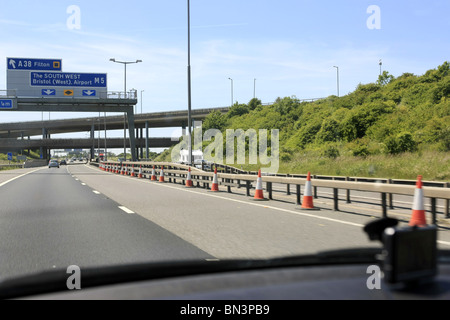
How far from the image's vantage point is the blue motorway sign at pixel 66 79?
145 feet

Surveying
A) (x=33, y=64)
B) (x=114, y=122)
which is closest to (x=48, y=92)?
(x=33, y=64)

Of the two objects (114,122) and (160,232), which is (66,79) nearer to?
(160,232)

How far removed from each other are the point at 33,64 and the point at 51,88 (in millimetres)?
2911

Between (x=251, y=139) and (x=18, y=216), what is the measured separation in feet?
202

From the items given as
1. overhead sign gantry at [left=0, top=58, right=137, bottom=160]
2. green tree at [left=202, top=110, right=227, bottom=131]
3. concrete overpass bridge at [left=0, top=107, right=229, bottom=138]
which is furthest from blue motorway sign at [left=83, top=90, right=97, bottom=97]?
concrete overpass bridge at [left=0, top=107, right=229, bottom=138]

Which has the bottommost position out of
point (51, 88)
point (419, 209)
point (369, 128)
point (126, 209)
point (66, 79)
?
point (126, 209)

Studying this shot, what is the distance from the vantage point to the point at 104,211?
1176cm

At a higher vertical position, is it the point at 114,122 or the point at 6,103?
the point at 114,122

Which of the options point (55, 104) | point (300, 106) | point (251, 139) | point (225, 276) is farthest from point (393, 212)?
point (300, 106)

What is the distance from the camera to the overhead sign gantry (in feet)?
144

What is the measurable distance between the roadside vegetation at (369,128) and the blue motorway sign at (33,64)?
20.7 m

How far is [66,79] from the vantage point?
147 ft

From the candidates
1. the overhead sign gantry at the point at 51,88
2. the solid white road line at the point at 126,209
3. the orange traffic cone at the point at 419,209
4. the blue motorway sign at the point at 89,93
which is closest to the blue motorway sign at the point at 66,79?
the overhead sign gantry at the point at 51,88
